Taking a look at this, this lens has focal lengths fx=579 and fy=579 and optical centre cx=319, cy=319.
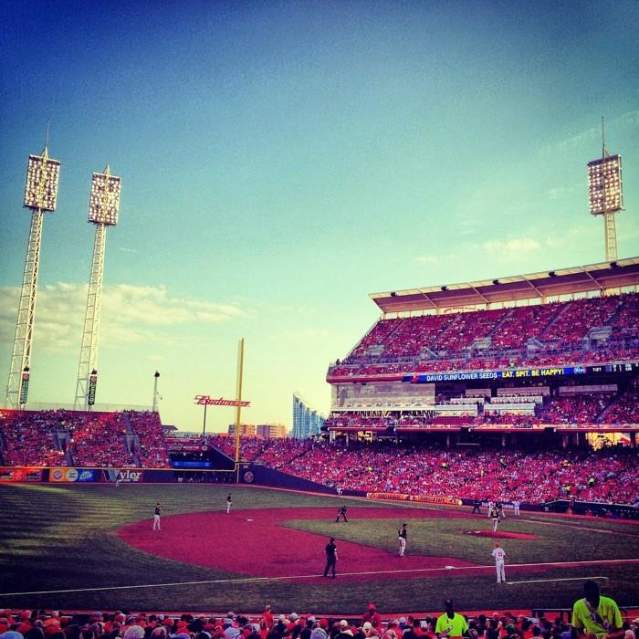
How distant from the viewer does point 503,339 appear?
58438mm

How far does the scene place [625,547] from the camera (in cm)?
2662

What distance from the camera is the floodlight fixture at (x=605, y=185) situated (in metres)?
59.9

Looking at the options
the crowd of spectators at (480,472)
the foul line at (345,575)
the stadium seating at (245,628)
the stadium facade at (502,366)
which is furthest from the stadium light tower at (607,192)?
the stadium seating at (245,628)

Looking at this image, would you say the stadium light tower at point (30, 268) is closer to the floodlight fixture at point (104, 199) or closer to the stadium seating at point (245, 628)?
the floodlight fixture at point (104, 199)

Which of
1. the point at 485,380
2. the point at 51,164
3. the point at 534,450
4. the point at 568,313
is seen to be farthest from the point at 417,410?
the point at 51,164

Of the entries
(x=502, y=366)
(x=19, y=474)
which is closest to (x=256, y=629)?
(x=502, y=366)

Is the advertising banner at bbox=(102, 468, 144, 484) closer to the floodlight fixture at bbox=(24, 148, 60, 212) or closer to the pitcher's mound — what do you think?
the floodlight fixture at bbox=(24, 148, 60, 212)

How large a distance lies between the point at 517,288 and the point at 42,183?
54.0 metres

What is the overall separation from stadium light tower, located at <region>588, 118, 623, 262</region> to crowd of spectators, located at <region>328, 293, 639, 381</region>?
8048 millimetres

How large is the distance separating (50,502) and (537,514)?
1307 inches

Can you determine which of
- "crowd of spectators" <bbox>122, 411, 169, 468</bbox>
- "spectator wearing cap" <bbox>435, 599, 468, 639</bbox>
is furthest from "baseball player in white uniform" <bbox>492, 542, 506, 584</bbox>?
"crowd of spectators" <bbox>122, 411, 169, 468</bbox>

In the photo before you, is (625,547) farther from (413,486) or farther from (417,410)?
(417,410)

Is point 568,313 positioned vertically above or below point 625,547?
above

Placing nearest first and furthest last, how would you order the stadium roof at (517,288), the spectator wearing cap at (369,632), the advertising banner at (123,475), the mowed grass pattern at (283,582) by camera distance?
the spectator wearing cap at (369,632) < the mowed grass pattern at (283,582) < the stadium roof at (517,288) < the advertising banner at (123,475)
